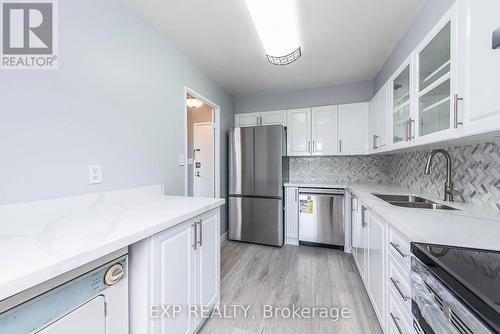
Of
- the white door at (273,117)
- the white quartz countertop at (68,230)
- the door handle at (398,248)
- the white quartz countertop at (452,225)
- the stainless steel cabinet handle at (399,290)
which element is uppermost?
the white door at (273,117)

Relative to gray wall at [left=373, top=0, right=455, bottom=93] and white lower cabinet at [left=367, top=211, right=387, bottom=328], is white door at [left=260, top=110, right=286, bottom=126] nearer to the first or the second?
gray wall at [left=373, top=0, right=455, bottom=93]

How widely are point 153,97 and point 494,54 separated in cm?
Answer: 212

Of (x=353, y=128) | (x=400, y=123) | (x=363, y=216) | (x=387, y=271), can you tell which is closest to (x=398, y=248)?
(x=387, y=271)

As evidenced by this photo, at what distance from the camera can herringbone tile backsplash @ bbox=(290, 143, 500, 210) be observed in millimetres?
1300

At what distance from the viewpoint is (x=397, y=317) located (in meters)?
1.10

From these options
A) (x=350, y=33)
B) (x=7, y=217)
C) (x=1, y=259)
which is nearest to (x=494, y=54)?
(x=350, y=33)

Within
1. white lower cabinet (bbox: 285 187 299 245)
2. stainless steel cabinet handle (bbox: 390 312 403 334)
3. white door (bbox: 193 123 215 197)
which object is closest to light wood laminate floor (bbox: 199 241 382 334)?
white lower cabinet (bbox: 285 187 299 245)

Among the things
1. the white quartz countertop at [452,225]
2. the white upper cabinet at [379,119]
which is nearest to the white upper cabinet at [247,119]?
the white upper cabinet at [379,119]

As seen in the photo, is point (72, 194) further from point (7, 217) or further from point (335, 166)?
point (335, 166)

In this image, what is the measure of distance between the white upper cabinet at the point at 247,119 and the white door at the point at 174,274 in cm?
252

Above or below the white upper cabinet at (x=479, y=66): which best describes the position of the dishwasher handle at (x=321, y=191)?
below

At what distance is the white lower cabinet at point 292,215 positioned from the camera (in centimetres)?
298

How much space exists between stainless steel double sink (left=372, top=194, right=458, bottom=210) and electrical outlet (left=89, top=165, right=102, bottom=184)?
2.17 m

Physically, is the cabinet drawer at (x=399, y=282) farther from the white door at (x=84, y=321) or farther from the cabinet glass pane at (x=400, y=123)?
the white door at (x=84, y=321)
